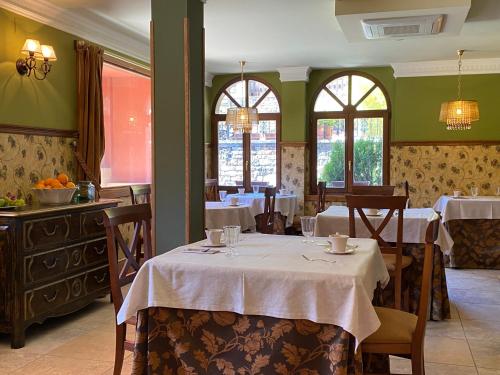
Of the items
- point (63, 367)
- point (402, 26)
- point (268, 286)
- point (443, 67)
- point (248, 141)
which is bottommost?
point (63, 367)

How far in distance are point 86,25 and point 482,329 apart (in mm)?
4495

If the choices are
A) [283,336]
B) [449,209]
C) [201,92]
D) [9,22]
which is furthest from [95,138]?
[449,209]

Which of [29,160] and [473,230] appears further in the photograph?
[473,230]

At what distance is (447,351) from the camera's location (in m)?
3.53

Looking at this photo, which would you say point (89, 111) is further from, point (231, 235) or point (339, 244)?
point (339, 244)

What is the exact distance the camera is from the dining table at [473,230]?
600 centimetres

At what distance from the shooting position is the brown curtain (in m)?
5.08

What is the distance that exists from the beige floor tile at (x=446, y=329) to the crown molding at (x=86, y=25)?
4130 mm

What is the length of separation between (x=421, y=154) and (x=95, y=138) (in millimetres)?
4758

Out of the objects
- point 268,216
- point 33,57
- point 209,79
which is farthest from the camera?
point 209,79

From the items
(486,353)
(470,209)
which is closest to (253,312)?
(486,353)

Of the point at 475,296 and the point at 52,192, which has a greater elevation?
the point at 52,192

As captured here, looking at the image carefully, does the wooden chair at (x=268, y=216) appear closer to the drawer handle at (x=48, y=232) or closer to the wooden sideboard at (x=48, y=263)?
the wooden sideboard at (x=48, y=263)

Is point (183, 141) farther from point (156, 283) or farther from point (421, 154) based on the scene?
point (421, 154)
